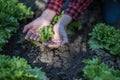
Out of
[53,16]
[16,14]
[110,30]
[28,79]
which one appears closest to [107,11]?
[110,30]

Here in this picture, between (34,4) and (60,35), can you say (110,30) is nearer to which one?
(60,35)

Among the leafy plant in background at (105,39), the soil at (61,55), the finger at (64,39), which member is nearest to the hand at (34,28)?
the soil at (61,55)

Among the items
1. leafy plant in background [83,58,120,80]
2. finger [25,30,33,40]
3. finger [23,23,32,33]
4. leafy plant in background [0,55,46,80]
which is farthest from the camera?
finger [23,23,32,33]

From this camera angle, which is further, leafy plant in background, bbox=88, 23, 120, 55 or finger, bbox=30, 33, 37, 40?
leafy plant in background, bbox=88, 23, 120, 55

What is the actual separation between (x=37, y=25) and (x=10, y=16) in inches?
16.8

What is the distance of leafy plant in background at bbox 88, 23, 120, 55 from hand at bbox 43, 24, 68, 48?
419mm

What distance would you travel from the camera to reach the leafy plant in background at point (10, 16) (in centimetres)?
417

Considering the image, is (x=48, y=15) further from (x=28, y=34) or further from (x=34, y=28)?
(x=28, y=34)

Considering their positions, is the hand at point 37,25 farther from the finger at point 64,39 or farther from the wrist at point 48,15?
the finger at point 64,39

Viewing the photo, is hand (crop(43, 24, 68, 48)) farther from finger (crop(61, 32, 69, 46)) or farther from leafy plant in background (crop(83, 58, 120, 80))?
leafy plant in background (crop(83, 58, 120, 80))

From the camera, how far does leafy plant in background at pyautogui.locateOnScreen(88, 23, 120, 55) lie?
4.26 meters

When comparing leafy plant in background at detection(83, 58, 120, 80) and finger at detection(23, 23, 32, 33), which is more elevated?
finger at detection(23, 23, 32, 33)

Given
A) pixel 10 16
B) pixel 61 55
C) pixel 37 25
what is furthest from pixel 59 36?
pixel 10 16

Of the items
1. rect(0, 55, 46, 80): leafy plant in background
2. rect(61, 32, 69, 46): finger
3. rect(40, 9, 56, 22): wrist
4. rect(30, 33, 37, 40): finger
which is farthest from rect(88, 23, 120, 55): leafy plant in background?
rect(0, 55, 46, 80): leafy plant in background
